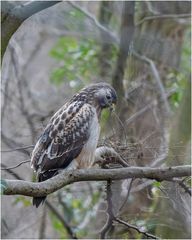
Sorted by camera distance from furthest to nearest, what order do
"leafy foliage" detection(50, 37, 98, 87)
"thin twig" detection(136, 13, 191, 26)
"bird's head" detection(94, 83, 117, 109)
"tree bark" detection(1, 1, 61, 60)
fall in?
"leafy foliage" detection(50, 37, 98, 87)
"thin twig" detection(136, 13, 191, 26)
"bird's head" detection(94, 83, 117, 109)
"tree bark" detection(1, 1, 61, 60)

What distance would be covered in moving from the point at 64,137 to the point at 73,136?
2.4 inches

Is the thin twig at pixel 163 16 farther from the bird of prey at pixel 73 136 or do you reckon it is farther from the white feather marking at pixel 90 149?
the white feather marking at pixel 90 149

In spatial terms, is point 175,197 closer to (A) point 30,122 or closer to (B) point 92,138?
(B) point 92,138

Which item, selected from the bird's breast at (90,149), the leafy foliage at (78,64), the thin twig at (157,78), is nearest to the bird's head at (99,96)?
the bird's breast at (90,149)

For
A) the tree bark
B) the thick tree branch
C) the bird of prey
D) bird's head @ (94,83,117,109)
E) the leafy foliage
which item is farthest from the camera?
the leafy foliage

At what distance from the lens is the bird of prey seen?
4.64 m

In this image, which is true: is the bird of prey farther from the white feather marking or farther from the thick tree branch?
the thick tree branch

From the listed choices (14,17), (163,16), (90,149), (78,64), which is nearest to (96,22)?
(163,16)

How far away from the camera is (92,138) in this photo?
4.80 metres

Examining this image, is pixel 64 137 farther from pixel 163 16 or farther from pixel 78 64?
pixel 78 64

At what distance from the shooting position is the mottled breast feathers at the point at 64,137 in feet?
15.2

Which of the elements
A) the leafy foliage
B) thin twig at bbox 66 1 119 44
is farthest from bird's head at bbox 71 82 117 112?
the leafy foliage

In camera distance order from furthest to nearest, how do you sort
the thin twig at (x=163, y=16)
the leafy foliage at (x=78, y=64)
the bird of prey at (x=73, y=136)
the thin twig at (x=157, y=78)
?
the leafy foliage at (x=78, y=64) → the thin twig at (x=163, y=16) → the thin twig at (x=157, y=78) → the bird of prey at (x=73, y=136)

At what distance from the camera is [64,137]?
4812 millimetres
